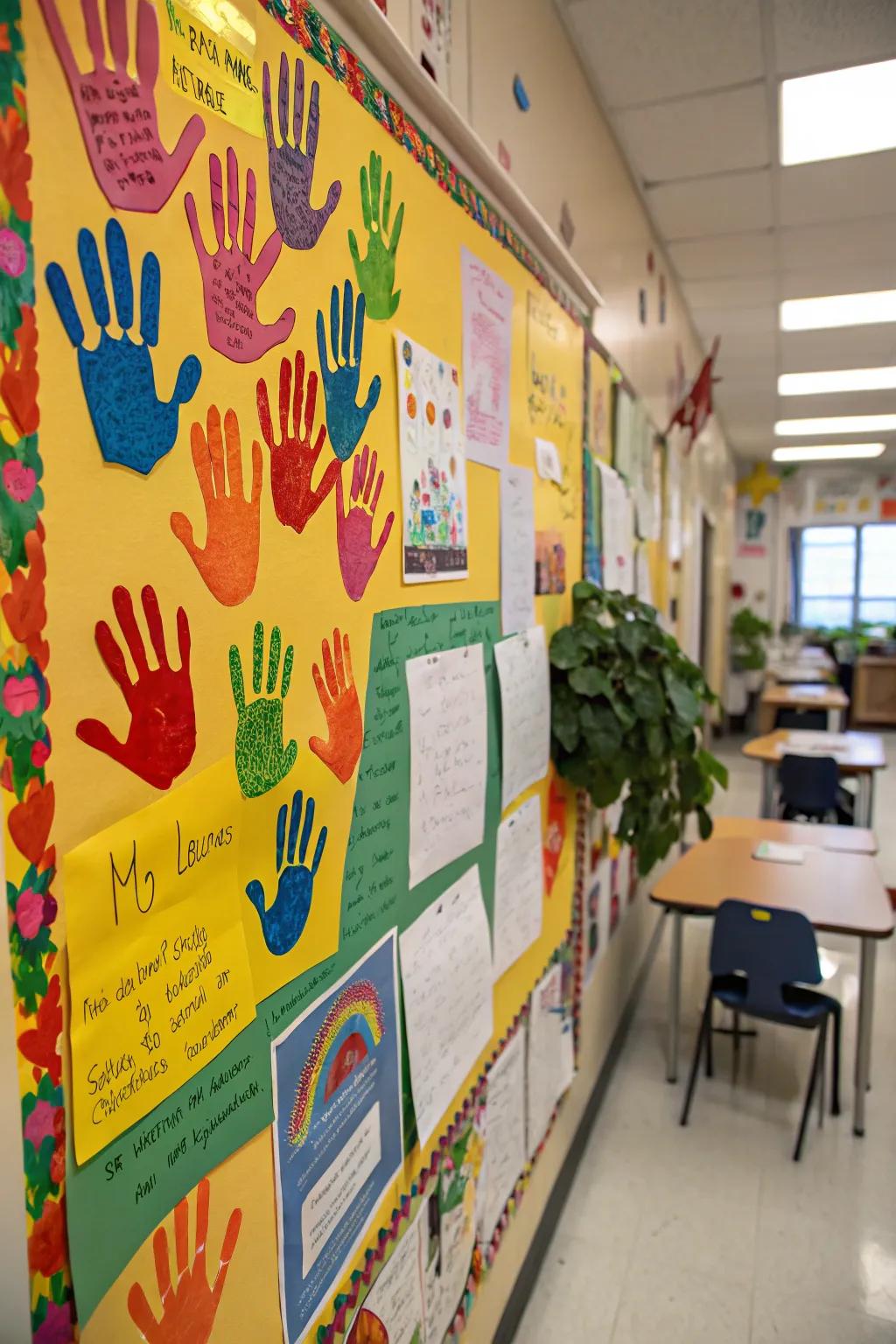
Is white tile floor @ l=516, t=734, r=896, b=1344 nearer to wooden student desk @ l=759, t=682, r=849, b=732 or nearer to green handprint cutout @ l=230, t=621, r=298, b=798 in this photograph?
green handprint cutout @ l=230, t=621, r=298, b=798

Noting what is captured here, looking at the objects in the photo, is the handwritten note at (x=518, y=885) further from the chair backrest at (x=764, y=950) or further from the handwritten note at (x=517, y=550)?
the chair backrest at (x=764, y=950)

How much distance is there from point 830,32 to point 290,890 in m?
2.62

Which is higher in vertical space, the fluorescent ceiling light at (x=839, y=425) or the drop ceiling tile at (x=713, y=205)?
the drop ceiling tile at (x=713, y=205)

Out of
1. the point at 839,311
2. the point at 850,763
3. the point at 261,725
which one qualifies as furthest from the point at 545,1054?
the point at 839,311

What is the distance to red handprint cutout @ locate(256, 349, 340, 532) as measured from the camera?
83 cm

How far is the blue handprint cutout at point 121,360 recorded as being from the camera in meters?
0.60

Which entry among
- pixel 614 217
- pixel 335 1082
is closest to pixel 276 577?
pixel 335 1082

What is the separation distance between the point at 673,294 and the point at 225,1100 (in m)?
4.16

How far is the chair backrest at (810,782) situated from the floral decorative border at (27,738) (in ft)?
14.0

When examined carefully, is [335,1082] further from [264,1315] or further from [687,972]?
[687,972]

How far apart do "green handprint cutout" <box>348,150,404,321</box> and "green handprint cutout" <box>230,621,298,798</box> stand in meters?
0.45

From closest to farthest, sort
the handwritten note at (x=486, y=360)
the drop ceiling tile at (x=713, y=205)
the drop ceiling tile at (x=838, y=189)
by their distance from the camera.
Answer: the handwritten note at (x=486, y=360) < the drop ceiling tile at (x=838, y=189) < the drop ceiling tile at (x=713, y=205)

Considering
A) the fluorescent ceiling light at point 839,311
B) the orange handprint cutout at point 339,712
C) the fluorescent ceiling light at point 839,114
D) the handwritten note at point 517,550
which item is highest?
the fluorescent ceiling light at point 839,114

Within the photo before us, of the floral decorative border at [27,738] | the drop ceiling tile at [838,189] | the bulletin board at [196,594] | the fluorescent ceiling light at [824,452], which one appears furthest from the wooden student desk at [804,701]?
the floral decorative border at [27,738]
